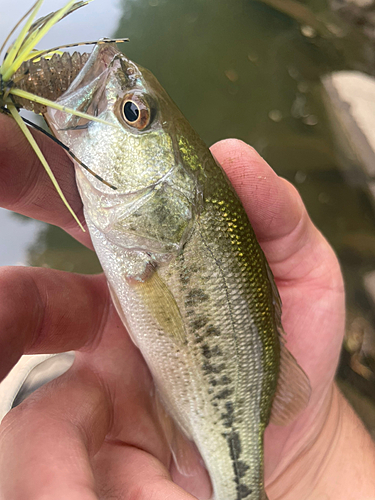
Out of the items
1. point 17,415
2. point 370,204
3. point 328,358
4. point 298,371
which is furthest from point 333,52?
point 17,415

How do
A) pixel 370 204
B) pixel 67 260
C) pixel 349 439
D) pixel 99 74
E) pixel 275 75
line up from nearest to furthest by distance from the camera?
pixel 99 74 < pixel 349 439 < pixel 67 260 < pixel 370 204 < pixel 275 75

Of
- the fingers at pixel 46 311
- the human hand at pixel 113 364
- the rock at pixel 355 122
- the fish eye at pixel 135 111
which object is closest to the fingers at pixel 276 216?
the human hand at pixel 113 364

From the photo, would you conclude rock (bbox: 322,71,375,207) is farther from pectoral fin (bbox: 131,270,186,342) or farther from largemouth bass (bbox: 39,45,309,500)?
pectoral fin (bbox: 131,270,186,342)

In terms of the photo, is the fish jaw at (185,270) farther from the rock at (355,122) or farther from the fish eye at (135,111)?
the rock at (355,122)

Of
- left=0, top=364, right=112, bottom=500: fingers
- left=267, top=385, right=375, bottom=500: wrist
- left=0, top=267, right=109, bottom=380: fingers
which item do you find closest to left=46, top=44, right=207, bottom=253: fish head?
left=0, top=267, right=109, bottom=380: fingers

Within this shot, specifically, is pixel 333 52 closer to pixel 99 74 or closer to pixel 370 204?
pixel 370 204

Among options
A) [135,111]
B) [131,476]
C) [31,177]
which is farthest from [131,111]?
[131,476]
